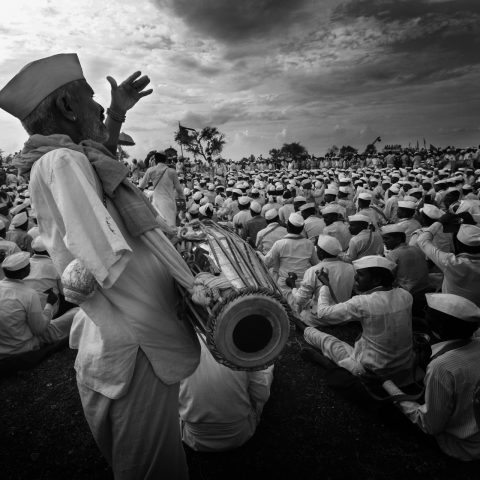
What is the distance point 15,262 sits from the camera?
4148 mm

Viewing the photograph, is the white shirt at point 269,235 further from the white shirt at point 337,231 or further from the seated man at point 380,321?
the seated man at point 380,321

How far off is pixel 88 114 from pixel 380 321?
9.77ft

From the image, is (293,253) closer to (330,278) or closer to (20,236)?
(330,278)

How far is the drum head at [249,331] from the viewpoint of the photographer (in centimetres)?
144

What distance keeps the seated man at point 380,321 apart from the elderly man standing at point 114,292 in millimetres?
2129

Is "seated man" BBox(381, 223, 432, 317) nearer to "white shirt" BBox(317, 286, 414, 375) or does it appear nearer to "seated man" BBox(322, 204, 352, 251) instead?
"seated man" BBox(322, 204, 352, 251)

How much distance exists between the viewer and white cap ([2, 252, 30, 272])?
4.10 meters

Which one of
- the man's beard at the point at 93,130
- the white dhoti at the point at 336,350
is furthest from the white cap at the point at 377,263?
the man's beard at the point at 93,130

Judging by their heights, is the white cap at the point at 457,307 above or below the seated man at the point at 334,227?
above

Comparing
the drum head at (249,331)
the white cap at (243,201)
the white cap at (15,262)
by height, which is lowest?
the white cap at (243,201)

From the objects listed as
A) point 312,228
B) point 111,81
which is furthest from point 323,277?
point 312,228

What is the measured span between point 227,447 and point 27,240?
6.26 meters

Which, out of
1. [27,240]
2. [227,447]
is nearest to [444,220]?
[227,447]

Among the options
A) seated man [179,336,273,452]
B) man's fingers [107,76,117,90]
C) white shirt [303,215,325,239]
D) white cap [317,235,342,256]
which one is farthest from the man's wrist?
white shirt [303,215,325,239]
